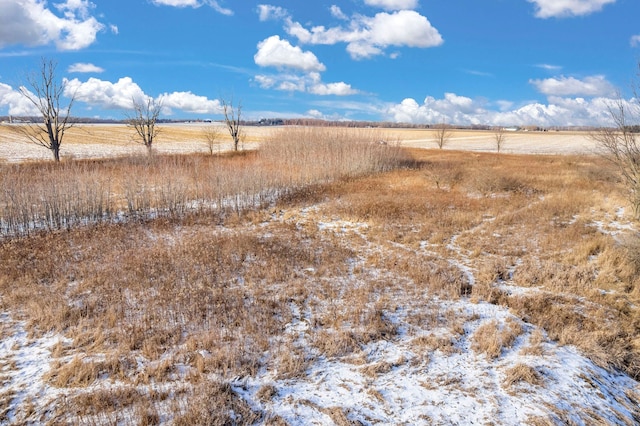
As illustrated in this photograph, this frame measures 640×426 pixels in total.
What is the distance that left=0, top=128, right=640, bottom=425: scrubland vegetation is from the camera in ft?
13.7

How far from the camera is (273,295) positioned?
667 centimetres

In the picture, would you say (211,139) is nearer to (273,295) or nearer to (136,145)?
(136,145)

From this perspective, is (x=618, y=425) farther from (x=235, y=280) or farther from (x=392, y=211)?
(x=392, y=211)

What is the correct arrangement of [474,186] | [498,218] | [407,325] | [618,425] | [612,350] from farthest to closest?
[474,186], [498,218], [407,325], [612,350], [618,425]

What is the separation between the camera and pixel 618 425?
3.91 meters

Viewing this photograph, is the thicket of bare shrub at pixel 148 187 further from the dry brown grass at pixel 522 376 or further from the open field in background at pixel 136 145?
the dry brown grass at pixel 522 376

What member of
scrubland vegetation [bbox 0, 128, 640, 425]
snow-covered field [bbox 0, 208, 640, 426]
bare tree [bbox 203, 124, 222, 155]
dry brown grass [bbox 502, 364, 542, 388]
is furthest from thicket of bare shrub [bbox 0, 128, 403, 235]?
bare tree [bbox 203, 124, 222, 155]

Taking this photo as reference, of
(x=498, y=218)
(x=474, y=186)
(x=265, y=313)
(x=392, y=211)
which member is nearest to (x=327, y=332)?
(x=265, y=313)

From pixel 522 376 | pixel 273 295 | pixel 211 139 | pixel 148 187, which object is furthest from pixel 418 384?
pixel 211 139

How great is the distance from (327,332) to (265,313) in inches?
45.7

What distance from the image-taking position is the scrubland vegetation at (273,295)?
165 inches

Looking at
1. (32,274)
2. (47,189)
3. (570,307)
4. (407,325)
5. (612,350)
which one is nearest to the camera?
(612,350)

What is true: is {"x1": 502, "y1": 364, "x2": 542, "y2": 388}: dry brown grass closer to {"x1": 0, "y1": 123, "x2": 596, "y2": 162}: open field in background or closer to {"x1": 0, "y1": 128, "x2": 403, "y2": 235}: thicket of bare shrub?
{"x1": 0, "y1": 128, "x2": 403, "y2": 235}: thicket of bare shrub

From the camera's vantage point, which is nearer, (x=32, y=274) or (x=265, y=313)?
(x=265, y=313)
